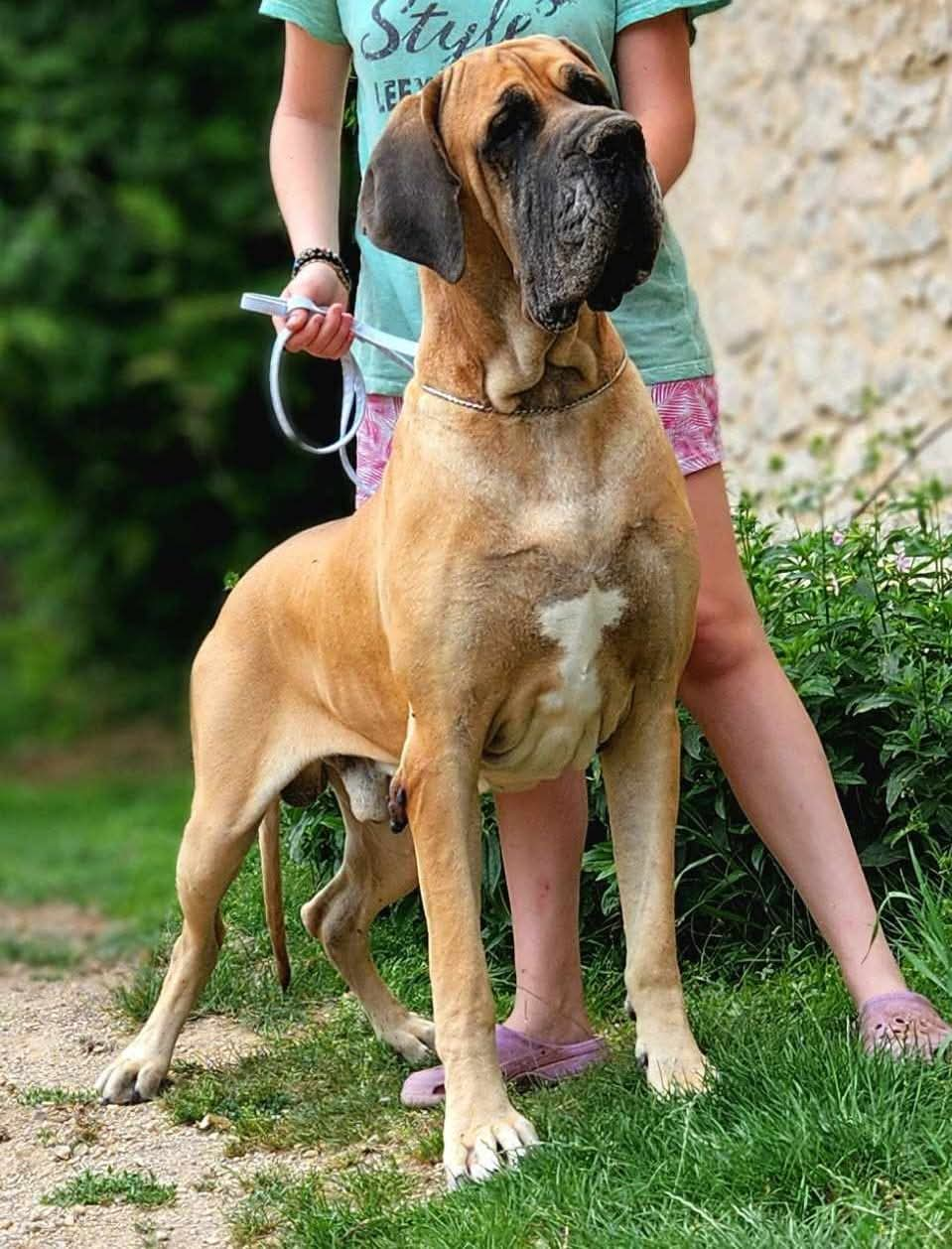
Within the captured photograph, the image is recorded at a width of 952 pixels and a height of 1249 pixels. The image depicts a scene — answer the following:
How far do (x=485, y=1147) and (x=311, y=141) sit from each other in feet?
6.32

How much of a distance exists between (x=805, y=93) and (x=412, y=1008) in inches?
171

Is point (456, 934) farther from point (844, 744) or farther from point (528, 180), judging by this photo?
point (844, 744)

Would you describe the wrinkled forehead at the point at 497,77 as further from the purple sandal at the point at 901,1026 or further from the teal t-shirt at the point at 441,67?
the purple sandal at the point at 901,1026

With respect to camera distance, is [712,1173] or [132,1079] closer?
[712,1173]

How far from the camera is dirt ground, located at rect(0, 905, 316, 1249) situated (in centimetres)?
341

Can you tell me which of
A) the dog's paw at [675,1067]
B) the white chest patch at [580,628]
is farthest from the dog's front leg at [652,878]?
the white chest patch at [580,628]

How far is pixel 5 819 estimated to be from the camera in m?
9.66

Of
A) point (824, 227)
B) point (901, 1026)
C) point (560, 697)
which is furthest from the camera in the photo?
point (824, 227)

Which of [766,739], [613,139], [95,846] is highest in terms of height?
[613,139]

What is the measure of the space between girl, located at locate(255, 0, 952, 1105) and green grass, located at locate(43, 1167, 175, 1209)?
529 mm

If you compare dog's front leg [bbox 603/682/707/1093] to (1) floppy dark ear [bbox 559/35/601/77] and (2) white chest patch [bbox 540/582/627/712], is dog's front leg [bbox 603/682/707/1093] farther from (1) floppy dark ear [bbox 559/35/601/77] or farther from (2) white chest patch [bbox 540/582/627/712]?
(1) floppy dark ear [bbox 559/35/601/77]

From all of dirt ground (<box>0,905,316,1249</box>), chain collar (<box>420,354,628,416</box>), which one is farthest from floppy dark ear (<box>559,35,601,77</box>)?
dirt ground (<box>0,905,316,1249</box>)

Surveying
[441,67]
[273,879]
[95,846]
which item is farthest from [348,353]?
[95,846]

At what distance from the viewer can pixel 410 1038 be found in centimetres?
414
